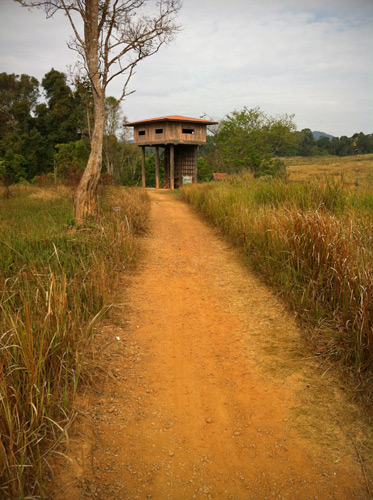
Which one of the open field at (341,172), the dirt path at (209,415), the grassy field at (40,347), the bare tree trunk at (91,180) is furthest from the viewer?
the bare tree trunk at (91,180)

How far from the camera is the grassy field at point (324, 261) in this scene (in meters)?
2.97

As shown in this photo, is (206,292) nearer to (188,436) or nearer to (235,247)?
(235,247)

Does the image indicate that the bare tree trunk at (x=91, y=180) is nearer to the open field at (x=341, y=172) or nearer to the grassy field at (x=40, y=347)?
the grassy field at (x=40, y=347)

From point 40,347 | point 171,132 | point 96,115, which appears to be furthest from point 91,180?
point 171,132

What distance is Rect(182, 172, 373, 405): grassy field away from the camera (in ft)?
9.76

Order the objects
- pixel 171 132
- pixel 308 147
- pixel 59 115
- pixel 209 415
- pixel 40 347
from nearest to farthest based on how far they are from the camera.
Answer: pixel 40 347 < pixel 209 415 < pixel 171 132 < pixel 59 115 < pixel 308 147

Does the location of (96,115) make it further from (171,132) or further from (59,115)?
(59,115)

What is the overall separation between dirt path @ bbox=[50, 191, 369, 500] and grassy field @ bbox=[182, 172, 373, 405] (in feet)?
0.94

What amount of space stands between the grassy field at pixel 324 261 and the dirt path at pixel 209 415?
29 cm

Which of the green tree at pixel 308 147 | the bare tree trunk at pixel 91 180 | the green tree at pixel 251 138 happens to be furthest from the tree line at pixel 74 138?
the green tree at pixel 308 147

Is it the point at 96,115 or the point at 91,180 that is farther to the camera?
the point at 96,115

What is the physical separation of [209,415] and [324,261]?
90.5 inches

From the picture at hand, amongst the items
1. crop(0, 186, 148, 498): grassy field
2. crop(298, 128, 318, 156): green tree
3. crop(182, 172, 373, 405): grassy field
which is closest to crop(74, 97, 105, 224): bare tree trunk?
crop(0, 186, 148, 498): grassy field

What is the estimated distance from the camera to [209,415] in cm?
267
